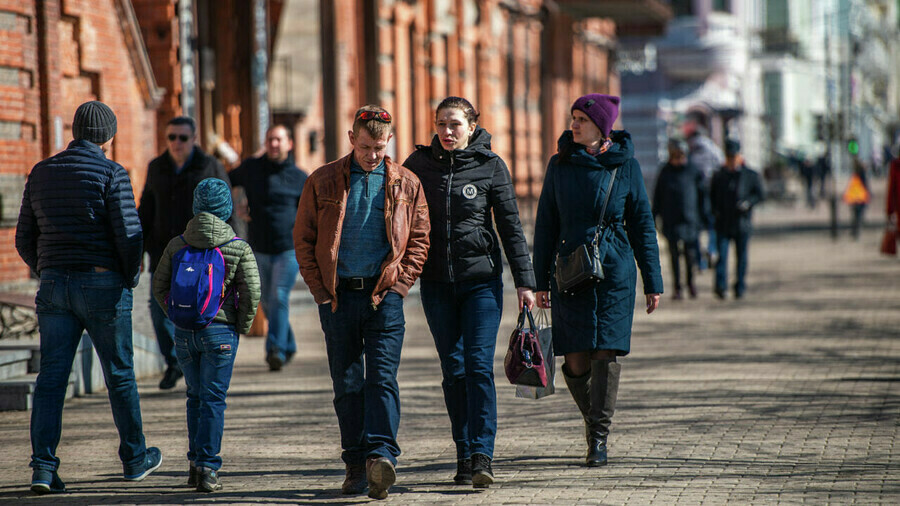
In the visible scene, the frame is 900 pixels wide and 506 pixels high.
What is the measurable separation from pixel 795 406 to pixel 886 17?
109621 millimetres

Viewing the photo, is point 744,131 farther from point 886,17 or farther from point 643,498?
point 886,17

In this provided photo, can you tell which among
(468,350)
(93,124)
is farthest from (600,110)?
(93,124)

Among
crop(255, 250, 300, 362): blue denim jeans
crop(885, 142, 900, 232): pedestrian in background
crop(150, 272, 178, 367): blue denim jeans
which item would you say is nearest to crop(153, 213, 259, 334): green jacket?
crop(150, 272, 178, 367): blue denim jeans

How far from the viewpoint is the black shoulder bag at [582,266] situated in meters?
7.04

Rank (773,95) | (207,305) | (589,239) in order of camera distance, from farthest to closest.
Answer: (773,95) < (589,239) < (207,305)

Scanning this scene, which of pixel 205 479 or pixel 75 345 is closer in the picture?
pixel 205 479

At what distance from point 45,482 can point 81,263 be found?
3.39ft

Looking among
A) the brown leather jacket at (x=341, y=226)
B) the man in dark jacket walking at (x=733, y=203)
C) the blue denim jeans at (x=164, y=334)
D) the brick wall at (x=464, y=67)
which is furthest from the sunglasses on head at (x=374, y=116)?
the brick wall at (x=464, y=67)

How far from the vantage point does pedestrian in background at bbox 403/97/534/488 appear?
6586 mm

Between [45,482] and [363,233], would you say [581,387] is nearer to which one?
[363,233]

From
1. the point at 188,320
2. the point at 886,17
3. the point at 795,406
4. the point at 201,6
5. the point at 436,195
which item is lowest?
the point at 795,406

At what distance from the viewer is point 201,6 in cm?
1912

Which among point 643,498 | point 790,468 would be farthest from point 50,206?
point 790,468

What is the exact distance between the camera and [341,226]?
6.34m
